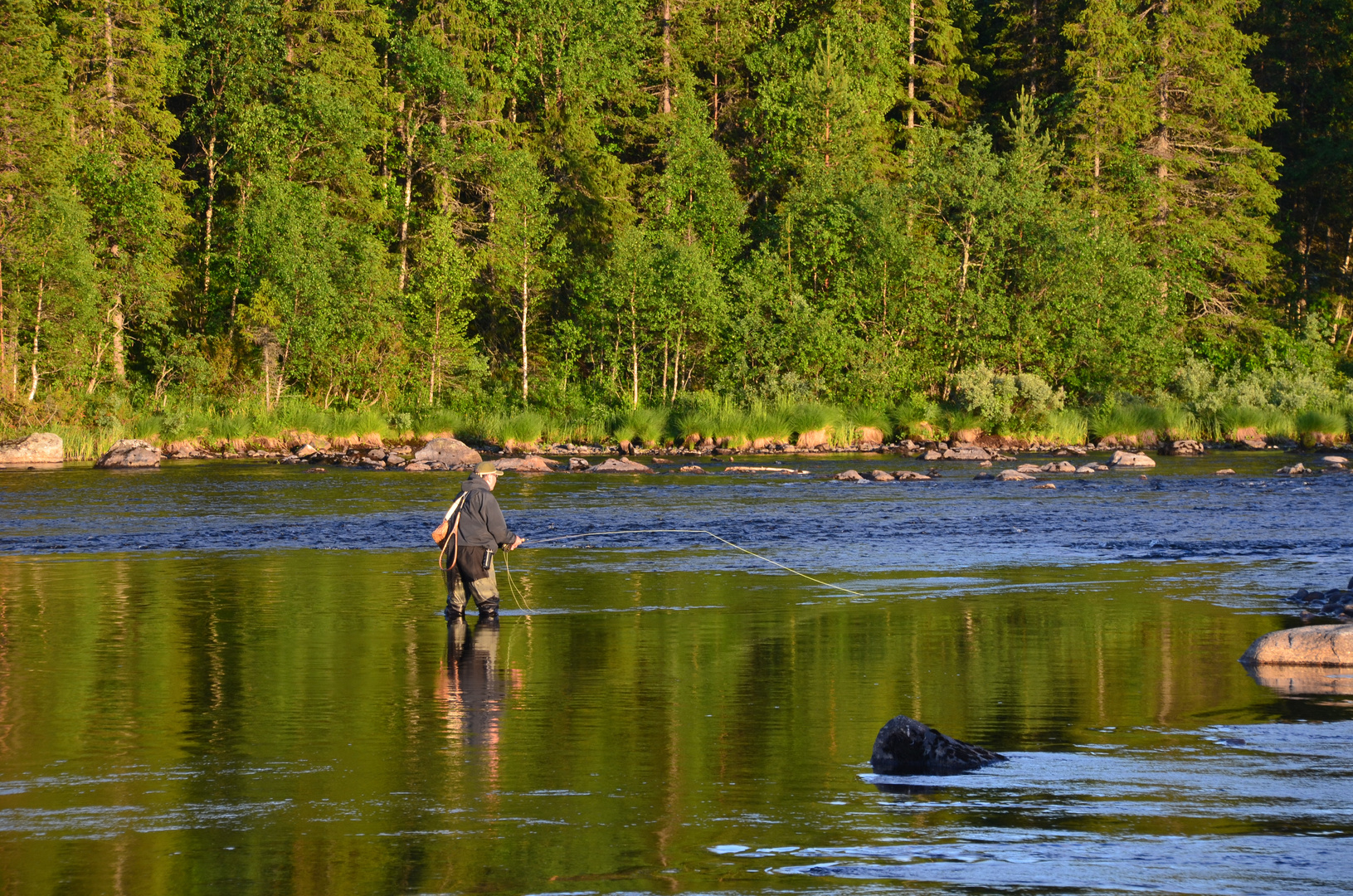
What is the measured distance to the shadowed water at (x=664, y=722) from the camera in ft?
21.9

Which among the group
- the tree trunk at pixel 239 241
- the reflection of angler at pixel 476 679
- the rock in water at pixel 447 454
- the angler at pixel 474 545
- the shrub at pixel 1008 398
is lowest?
the reflection of angler at pixel 476 679

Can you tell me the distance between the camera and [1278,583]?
1716 centimetres

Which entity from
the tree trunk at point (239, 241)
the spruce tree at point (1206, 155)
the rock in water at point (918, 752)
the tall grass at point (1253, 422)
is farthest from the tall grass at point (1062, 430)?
the rock in water at point (918, 752)

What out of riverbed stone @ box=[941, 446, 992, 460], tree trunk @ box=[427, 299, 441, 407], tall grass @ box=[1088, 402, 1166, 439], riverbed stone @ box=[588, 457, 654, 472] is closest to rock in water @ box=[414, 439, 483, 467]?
riverbed stone @ box=[588, 457, 654, 472]

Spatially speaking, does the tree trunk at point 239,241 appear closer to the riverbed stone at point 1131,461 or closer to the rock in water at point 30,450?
the rock in water at point 30,450

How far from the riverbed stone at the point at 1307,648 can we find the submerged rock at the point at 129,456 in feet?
116

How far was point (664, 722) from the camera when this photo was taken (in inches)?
391

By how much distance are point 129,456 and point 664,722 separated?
116ft

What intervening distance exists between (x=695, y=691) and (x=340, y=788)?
3.54m

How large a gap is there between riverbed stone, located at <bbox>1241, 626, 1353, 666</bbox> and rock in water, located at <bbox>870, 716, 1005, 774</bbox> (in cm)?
430

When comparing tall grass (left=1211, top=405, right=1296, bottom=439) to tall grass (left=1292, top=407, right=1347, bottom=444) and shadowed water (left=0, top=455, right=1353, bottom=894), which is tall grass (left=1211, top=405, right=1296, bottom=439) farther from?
shadowed water (left=0, top=455, right=1353, bottom=894)

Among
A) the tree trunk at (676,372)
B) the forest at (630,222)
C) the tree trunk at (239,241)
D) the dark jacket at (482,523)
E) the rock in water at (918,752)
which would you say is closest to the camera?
the rock in water at (918,752)

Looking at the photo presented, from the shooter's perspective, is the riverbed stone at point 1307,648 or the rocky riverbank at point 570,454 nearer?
the riverbed stone at point 1307,648

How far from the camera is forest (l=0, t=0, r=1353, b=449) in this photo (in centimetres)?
5038
